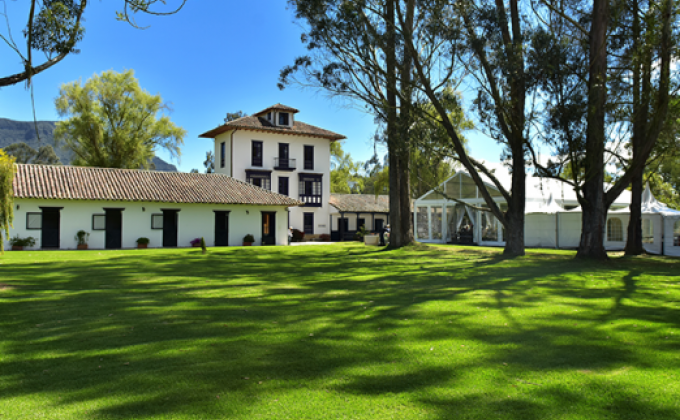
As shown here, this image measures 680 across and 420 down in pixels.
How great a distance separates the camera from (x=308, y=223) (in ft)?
131

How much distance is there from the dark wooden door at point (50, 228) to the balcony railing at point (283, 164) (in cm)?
1739

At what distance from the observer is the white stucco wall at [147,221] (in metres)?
23.9

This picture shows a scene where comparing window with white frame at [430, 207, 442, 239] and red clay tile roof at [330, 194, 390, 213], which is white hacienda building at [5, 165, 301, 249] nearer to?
window with white frame at [430, 207, 442, 239]

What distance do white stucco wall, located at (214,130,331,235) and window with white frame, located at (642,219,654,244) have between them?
2335cm

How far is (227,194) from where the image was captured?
29.4m

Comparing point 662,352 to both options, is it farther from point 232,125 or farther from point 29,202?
point 232,125

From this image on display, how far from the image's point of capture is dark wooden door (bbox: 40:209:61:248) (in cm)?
2411

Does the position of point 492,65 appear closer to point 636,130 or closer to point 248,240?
point 636,130

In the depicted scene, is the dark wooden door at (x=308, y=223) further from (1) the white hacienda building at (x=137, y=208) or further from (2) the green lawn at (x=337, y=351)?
(2) the green lawn at (x=337, y=351)

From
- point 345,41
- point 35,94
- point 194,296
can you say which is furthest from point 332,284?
point 345,41

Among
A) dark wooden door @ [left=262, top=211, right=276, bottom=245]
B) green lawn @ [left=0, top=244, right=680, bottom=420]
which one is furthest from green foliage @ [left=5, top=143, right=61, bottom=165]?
green lawn @ [left=0, top=244, right=680, bottom=420]

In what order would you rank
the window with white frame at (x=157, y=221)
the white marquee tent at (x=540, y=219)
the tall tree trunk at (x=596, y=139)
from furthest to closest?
the window with white frame at (x=157, y=221), the white marquee tent at (x=540, y=219), the tall tree trunk at (x=596, y=139)

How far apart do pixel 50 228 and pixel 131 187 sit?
4566 mm

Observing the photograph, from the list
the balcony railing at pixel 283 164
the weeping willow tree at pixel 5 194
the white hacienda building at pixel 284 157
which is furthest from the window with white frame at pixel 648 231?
the weeping willow tree at pixel 5 194
